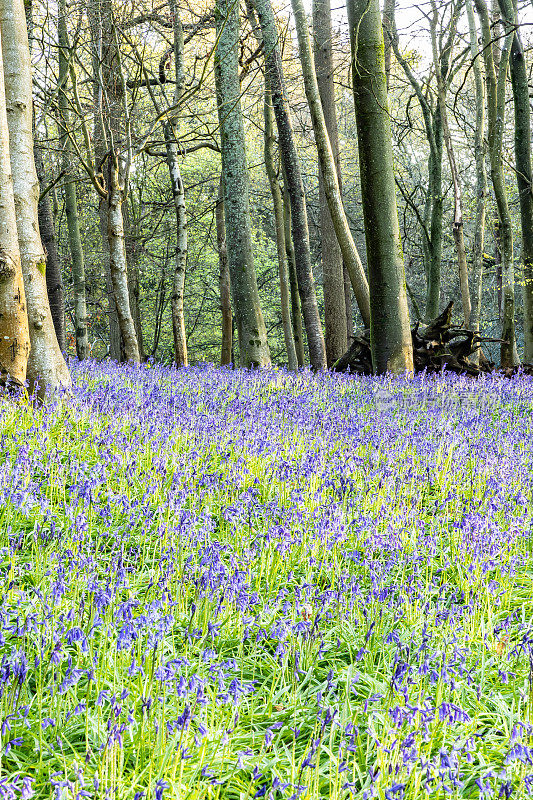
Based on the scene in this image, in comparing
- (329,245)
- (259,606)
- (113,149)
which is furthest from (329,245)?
(259,606)

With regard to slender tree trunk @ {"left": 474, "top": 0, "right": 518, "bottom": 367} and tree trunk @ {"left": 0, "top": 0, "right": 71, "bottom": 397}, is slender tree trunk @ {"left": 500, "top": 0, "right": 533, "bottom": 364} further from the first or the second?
tree trunk @ {"left": 0, "top": 0, "right": 71, "bottom": 397}

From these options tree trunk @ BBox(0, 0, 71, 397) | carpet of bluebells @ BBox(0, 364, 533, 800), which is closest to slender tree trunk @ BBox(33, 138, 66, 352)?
tree trunk @ BBox(0, 0, 71, 397)

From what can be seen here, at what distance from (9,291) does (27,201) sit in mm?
1145

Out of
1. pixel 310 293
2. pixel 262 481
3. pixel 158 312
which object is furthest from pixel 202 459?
pixel 158 312

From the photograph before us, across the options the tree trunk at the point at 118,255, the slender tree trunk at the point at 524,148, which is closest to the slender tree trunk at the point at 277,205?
the tree trunk at the point at 118,255

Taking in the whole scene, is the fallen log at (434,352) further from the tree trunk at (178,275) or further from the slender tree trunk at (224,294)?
the slender tree trunk at (224,294)

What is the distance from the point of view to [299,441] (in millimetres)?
4836

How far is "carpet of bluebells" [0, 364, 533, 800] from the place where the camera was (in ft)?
5.67

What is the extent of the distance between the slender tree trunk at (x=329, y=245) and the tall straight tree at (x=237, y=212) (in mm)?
2379

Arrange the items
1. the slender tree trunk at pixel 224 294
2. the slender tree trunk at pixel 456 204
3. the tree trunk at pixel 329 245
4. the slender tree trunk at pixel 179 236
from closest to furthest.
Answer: the tree trunk at pixel 329 245, the slender tree trunk at pixel 179 236, the slender tree trunk at pixel 456 204, the slender tree trunk at pixel 224 294

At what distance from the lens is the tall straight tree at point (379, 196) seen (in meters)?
8.69

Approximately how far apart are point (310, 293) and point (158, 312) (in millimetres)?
17276

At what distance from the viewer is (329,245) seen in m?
13.1

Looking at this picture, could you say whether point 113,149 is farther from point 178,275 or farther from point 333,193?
point 333,193
